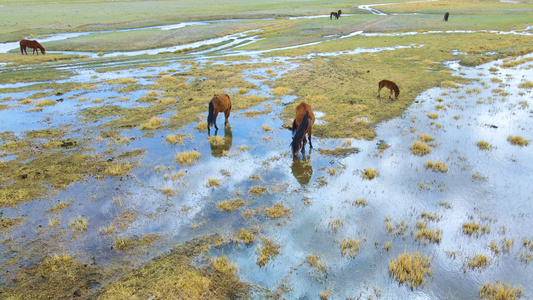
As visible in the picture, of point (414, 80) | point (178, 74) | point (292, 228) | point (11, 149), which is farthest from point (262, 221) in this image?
point (178, 74)

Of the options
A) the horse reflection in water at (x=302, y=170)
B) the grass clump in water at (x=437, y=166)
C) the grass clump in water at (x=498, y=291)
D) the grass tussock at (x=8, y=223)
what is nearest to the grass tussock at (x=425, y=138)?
the grass clump in water at (x=437, y=166)

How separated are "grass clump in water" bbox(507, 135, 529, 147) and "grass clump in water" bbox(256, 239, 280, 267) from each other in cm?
1095

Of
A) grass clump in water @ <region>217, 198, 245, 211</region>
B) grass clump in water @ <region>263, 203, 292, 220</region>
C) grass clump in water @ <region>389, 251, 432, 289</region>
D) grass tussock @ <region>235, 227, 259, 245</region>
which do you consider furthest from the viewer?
grass clump in water @ <region>217, 198, 245, 211</region>

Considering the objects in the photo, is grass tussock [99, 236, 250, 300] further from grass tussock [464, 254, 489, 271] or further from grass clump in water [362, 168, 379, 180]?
grass clump in water [362, 168, 379, 180]

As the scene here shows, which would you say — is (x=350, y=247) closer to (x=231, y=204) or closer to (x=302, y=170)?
(x=231, y=204)

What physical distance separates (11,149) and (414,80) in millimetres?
23299

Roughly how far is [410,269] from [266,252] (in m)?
3.06

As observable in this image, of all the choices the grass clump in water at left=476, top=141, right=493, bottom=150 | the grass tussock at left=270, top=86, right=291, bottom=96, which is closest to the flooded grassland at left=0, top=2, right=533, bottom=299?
the grass tussock at left=270, top=86, right=291, bottom=96

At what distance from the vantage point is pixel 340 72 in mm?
23094

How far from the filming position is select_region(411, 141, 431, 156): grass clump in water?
1067cm

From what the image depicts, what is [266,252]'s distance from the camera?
645cm

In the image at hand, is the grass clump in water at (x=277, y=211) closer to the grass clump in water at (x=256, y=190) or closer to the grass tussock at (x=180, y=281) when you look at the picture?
the grass clump in water at (x=256, y=190)

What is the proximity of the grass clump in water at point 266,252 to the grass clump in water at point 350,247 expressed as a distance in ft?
5.01

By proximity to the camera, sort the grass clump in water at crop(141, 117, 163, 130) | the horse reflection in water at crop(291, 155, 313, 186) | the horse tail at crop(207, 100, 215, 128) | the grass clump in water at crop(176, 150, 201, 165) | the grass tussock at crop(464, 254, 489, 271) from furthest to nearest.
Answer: the grass clump in water at crop(141, 117, 163, 130) → the horse tail at crop(207, 100, 215, 128) → the grass clump in water at crop(176, 150, 201, 165) → the horse reflection in water at crop(291, 155, 313, 186) → the grass tussock at crop(464, 254, 489, 271)
